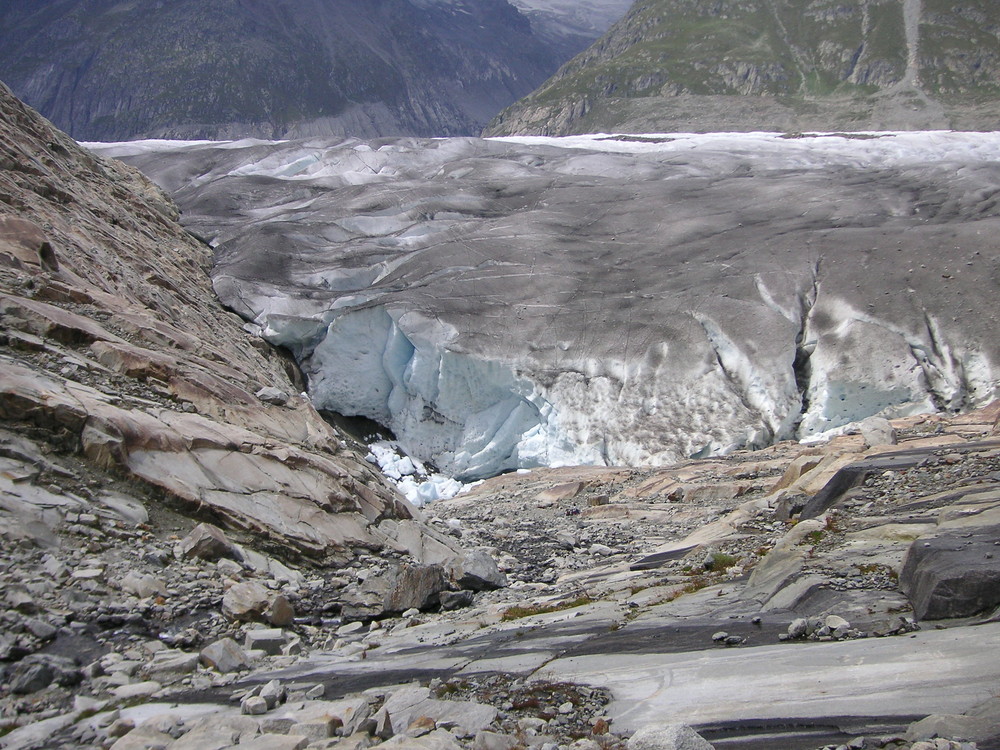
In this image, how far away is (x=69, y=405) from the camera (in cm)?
1010

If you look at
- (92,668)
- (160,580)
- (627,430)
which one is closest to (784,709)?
(92,668)

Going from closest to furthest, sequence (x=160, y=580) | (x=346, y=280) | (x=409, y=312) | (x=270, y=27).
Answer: (x=160, y=580) → (x=409, y=312) → (x=346, y=280) → (x=270, y=27)

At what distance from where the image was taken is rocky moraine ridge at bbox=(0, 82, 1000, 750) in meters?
5.72

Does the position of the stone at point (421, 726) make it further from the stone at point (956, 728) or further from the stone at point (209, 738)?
the stone at point (956, 728)

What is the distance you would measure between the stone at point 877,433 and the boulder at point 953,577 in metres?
8.31

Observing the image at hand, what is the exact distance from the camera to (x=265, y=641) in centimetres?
842

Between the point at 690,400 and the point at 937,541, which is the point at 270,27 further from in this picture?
the point at 937,541

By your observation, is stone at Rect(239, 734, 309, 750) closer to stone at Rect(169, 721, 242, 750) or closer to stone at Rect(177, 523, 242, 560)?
stone at Rect(169, 721, 242, 750)

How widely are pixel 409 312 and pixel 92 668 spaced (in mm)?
19378

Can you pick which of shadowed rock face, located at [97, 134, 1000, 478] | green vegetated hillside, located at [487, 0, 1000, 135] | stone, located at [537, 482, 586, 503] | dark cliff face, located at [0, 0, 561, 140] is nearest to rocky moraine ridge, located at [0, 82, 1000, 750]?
stone, located at [537, 482, 586, 503]

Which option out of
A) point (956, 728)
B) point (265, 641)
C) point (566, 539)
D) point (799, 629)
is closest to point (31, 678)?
point (265, 641)

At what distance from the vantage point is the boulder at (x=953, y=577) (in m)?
6.19

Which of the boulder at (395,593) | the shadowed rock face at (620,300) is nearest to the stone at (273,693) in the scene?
the boulder at (395,593)

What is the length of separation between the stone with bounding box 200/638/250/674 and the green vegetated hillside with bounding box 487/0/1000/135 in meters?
107
